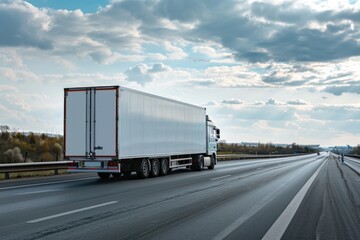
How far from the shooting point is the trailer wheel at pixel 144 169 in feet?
67.2

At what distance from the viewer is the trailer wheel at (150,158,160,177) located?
71.5ft

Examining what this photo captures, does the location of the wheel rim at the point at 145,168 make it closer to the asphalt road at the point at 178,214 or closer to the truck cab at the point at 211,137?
the asphalt road at the point at 178,214

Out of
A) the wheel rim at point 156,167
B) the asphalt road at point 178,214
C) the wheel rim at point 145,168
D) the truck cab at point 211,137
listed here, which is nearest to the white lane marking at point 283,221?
the asphalt road at point 178,214

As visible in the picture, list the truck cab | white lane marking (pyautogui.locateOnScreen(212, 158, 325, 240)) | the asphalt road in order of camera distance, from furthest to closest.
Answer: the truck cab
the asphalt road
white lane marking (pyautogui.locateOnScreen(212, 158, 325, 240))

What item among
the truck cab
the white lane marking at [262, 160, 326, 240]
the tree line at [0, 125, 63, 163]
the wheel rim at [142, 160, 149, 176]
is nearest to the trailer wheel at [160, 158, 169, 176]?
the wheel rim at [142, 160, 149, 176]

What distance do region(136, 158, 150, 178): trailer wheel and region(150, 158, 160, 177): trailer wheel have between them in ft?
1.92

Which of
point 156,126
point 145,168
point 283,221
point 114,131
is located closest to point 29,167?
point 145,168

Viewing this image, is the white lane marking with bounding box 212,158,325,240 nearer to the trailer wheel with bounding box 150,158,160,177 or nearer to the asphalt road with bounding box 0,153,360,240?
the asphalt road with bounding box 0,153,360,240

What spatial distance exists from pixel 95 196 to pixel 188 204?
332 centimetres

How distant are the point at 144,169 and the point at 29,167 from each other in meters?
6.78

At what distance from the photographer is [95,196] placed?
13.3 m

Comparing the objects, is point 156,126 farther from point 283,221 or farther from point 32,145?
point 32,145

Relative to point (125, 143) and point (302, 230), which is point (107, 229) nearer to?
point (302, 230)

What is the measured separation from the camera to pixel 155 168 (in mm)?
22125
